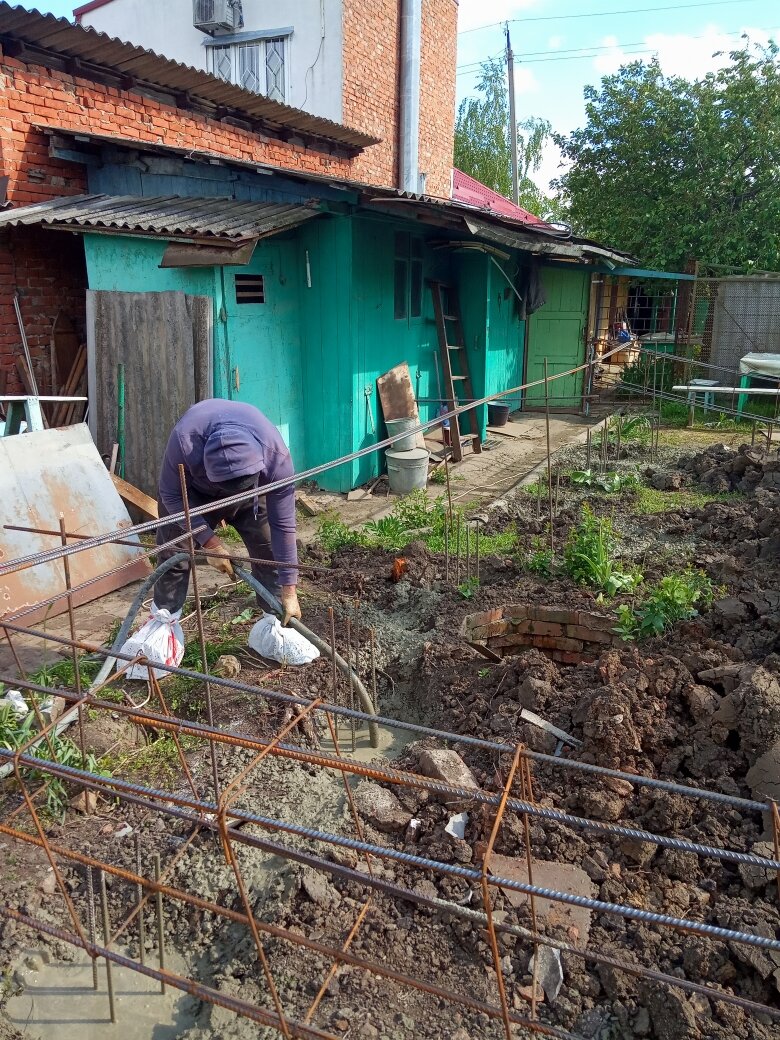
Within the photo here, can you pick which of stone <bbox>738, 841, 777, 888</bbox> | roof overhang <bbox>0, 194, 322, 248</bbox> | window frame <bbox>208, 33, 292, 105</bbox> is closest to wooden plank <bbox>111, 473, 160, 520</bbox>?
roof overhang <bbox>0, 194, 322, 248</bbox>

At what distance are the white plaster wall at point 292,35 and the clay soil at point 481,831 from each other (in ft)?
34.9

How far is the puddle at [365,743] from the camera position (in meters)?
4.14

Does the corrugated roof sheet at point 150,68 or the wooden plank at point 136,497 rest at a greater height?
the corrugated roof sheet at point 150,68

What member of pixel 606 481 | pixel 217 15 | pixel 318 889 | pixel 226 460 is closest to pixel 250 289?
pixel 226 460


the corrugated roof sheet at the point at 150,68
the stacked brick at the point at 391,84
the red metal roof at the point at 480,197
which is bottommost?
the corrugated roof sheet at the point at 150,68

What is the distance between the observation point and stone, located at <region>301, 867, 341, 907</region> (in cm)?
296

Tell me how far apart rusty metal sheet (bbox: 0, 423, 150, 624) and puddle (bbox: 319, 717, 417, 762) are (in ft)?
6.91

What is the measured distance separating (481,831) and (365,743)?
3.57ft

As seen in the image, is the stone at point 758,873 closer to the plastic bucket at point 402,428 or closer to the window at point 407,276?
the plastic bucket at point 402,428

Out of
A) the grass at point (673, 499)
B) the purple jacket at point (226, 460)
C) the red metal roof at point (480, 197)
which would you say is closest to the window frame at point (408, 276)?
the grass at point (673, 499)

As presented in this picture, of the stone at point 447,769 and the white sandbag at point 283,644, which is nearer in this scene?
the stone at point 447,769

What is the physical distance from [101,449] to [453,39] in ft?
42.9

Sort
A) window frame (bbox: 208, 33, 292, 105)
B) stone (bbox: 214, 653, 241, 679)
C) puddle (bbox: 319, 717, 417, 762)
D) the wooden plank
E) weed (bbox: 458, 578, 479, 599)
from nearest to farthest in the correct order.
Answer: puddle (bbox: 319, 717, 417, 762), stone (bbox: 214, 653, 241, 679), weed (bbox: 458, 578, 479, 599), the wooden plank, window frame (bbox: 208, 33, 292, 105)

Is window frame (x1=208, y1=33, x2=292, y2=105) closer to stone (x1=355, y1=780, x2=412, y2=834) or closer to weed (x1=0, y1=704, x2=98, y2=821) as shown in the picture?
weed (x1=0, y1=704, x2=98, y2=821)
